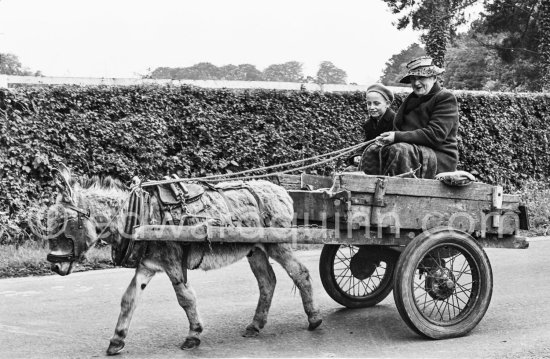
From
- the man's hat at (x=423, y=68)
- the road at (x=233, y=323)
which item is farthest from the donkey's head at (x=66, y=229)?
the man's hat at (x=423, y=68)

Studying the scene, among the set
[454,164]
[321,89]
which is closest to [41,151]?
[321,89]

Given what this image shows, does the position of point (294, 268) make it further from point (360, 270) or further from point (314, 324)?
point (360, 270)

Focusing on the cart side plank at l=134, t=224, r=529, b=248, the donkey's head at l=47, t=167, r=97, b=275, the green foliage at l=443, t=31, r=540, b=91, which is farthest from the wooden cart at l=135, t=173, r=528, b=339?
the green foliage at l=443, t=31, r=540, b=91

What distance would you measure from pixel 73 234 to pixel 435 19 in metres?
18.0

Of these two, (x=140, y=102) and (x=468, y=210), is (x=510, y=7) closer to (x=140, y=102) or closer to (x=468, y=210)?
(x=140, y=102)

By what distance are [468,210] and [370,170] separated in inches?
40.7

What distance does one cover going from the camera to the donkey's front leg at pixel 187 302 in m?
6.61

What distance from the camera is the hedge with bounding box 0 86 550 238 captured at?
38.8 feet

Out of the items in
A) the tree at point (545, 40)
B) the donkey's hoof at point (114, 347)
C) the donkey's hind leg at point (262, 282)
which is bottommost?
the donkey's hoof at point (114, 347)

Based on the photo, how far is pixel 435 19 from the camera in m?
22.5

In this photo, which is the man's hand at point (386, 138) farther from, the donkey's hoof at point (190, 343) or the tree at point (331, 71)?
the tree at point (331, 71)

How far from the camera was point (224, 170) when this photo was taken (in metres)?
13.5

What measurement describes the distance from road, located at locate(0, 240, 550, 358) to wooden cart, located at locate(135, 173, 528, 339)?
390mm

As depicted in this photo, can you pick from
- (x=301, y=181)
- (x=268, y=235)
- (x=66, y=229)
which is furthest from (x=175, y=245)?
(x=301, y=181)
